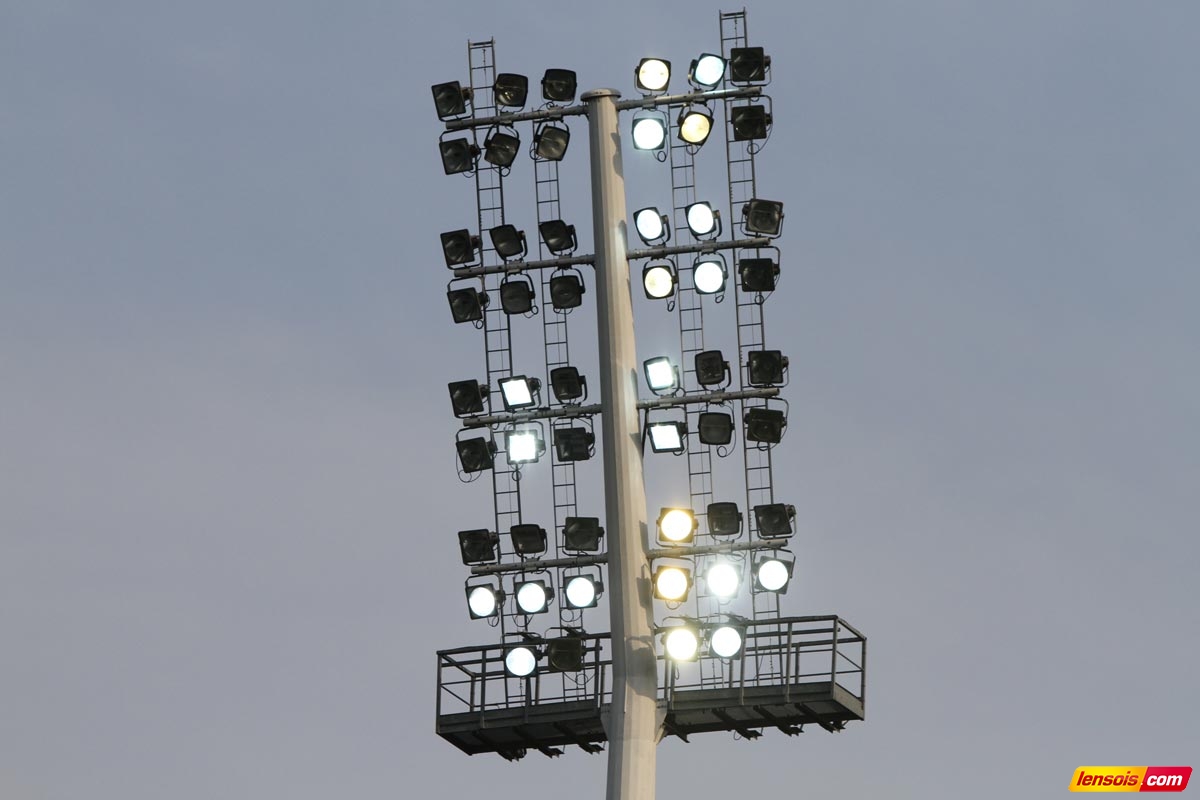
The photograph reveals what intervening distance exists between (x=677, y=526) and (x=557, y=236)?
5.23m

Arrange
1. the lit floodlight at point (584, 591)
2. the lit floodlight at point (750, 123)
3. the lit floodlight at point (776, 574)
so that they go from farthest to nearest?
the lit floodlight at point (750, 123) < the lit floodlight at point (584, 591) < the lit floodlight at point (776, 574)

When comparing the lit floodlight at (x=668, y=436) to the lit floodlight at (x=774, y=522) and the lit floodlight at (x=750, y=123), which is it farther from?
the lit floodlight at (x=750, y=123)

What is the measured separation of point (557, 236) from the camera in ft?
132

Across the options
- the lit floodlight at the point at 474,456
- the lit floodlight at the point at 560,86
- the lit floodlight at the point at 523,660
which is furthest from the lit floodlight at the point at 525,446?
the lit floodlight at the point at 560,86

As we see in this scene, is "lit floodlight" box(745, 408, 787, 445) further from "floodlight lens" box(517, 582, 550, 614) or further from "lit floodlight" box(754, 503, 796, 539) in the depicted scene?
"floodlight lens" box(517, 582, 550, 614)

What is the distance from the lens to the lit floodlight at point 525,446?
39.6m

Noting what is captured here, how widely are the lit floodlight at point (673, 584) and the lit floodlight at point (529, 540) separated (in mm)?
2101

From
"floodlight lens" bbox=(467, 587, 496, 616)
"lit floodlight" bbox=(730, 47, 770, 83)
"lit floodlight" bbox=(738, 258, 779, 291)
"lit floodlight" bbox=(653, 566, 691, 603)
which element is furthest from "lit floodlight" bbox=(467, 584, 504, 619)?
"lit floodlight" bbox=(730, 47, 770, 83)

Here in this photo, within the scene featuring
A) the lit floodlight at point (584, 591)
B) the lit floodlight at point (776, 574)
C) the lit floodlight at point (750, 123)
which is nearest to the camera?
the lit floodlight at point (776, 574)

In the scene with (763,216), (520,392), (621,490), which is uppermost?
(763,216)

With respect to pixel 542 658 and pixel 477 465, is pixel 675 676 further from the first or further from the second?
pixel 477 465

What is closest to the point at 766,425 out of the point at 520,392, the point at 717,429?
the point at 717,429

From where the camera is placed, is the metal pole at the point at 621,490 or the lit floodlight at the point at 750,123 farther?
the lit floodlight at the point at 750,123

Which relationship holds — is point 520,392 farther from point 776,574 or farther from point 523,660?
point 776,574
